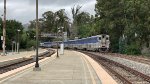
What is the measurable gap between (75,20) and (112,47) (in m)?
89.2

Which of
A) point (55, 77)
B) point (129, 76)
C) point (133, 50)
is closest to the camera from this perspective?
point (55, 77)

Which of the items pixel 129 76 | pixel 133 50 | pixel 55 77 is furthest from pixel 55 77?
pixel 133 50

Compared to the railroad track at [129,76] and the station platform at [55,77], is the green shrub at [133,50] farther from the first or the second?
the station platform at [55,77]

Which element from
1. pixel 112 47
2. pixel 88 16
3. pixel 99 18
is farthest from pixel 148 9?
pixel 88 16

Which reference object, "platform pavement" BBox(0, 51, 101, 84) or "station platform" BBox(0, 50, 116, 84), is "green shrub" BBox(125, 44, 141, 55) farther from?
"platform pavement" BBox(0, 51, 101, 84)

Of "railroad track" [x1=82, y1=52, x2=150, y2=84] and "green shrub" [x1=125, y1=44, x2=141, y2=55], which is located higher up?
"green shrub" [x1=125, y1=44, x2=141, y2=55]

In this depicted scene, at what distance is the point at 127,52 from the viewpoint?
73.9 meters

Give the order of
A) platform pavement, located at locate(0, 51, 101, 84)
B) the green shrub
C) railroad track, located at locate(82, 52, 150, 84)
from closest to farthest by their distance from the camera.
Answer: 1. platform pavement, located at locate(0, 51, 101, 84)
2. railroad track, located at locate(82, 52, 150, 84)
3. the green shrub

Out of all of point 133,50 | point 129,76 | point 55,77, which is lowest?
point 129,76

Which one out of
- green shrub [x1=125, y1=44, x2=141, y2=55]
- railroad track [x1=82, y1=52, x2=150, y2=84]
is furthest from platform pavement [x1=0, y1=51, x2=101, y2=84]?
green shrub [x1=125, y1=44, x2=141, y2=55]

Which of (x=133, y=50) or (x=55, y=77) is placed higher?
(x=133, y=50)

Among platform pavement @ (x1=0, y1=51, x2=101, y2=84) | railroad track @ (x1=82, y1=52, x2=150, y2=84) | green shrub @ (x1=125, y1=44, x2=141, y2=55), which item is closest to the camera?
platform pavement @ (x1=0, y1=51, x2=101, y2=84)

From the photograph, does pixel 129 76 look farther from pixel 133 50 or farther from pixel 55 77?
pixel 133 50

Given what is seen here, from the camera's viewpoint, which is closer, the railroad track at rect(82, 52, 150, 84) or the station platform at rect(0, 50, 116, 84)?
the station platform at rect(0, 50, 116, 84)
